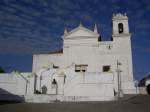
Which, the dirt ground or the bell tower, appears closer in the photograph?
the dirt ground

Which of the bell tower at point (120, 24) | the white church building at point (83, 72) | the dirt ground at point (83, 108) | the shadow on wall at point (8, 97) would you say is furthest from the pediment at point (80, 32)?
the dirt ground at point (83, 108)

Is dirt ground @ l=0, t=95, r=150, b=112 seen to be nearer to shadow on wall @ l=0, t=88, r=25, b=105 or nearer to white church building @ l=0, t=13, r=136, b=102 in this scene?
white church building @ l=0, t=13, r=136, b=102

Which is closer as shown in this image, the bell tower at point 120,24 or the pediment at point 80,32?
the bell tower at point 120,24

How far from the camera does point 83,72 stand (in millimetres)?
25859

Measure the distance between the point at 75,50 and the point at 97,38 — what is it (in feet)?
13.9

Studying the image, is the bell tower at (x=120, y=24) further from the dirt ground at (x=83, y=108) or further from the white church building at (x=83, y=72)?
the dirt ground at (x=83, y=108)

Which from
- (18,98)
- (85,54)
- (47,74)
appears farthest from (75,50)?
(18,98)

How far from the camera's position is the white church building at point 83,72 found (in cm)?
2500

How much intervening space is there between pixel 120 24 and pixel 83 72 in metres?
13.4

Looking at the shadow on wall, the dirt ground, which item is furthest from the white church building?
the dirt ground

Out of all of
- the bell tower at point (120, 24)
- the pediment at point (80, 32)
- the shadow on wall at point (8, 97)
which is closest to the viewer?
the shadow on wall at point (8, 97)

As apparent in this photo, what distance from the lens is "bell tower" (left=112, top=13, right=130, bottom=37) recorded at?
3391 cm

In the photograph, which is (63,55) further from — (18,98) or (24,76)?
(18,98)

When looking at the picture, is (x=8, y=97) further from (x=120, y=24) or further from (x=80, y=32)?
(x=120, y=24)
